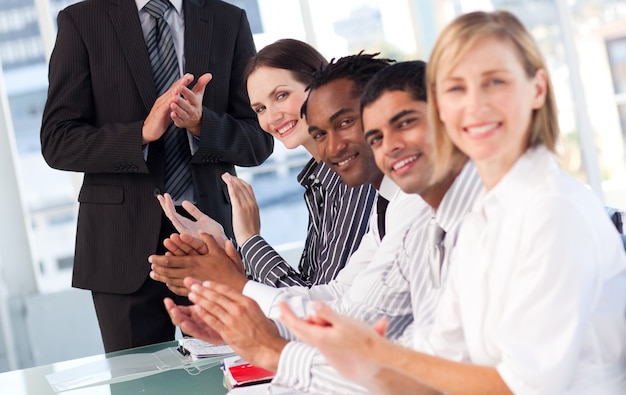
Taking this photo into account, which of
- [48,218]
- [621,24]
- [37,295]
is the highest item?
[621,24]

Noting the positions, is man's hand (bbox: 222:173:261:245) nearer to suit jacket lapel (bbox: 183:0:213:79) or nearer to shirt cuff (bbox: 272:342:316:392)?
suit jacket lapel (bbox: 183:0:213:79)

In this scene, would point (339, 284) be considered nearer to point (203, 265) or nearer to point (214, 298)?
point (203, 265)

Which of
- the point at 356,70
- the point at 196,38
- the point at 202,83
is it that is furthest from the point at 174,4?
the point at 356,70

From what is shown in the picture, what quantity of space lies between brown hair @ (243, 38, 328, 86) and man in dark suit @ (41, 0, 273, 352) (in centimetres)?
24

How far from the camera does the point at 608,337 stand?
1317 millimetres

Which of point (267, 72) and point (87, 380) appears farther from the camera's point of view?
point (267, 72)

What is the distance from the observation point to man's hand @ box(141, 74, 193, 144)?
2705 mm

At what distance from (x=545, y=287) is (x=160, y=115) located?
173 cm

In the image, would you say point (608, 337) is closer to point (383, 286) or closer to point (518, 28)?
point (518, 28)

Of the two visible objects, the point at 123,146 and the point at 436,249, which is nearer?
the point at 436,249

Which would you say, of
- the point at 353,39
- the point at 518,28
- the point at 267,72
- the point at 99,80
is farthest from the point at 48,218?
the point at 518,28

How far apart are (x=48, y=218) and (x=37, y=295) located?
0.47 meters

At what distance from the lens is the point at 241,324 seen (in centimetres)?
189

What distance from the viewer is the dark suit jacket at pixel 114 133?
2898 millimetres
